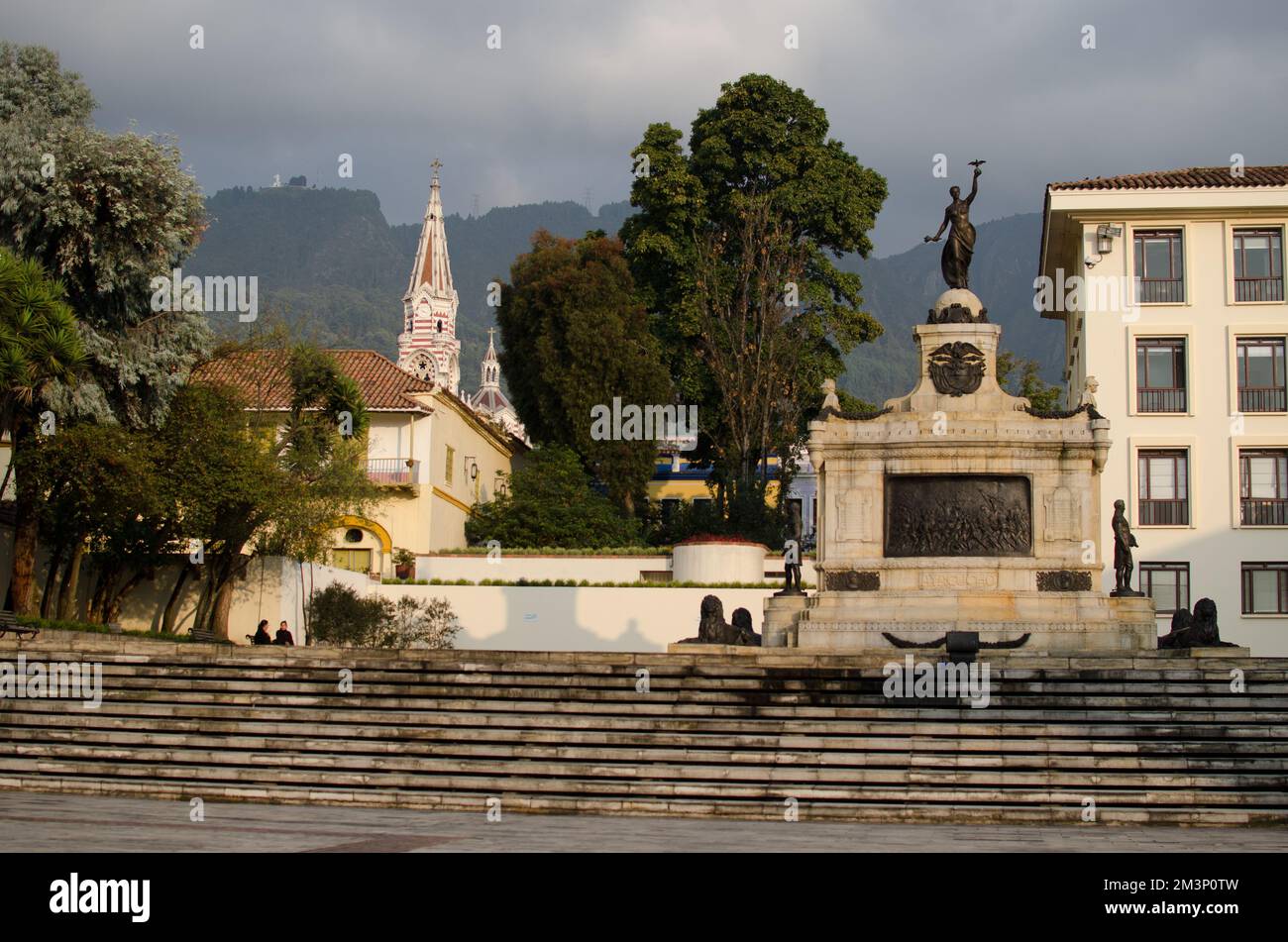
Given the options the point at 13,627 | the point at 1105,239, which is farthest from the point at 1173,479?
the point at 13,627

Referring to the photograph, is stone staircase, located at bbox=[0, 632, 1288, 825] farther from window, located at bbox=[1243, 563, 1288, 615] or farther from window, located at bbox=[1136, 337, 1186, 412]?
window, located at bbox=[1136, 337, 1186, 412]

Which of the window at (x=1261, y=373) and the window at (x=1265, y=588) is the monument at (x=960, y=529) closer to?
the window at (x=1265, y=588)

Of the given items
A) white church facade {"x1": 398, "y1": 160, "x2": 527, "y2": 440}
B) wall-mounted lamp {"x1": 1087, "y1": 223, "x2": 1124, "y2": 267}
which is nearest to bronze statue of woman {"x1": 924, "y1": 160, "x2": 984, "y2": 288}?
wall-mounted lamp {"x1": 1087, "y1": 223, "x2": 1124, "y2": 267}

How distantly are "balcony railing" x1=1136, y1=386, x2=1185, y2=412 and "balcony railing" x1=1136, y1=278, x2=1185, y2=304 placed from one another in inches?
88.1

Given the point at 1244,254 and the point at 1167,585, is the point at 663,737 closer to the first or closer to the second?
the point at 1167,585

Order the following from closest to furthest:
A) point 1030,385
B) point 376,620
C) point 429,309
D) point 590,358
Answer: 1. point 376,620
2. point 590,358
3. point 1030,385
4. point 429,309

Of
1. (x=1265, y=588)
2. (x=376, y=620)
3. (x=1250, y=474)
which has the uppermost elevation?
(x=1250, y=474)

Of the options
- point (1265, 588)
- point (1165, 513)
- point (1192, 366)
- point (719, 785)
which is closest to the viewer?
point (719, 785)

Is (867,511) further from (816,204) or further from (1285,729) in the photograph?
(816,204)

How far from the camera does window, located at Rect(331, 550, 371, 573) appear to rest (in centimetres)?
4153

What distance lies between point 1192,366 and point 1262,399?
1.85 meters

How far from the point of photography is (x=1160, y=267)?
37062 millimetres

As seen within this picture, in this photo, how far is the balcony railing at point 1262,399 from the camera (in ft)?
119
